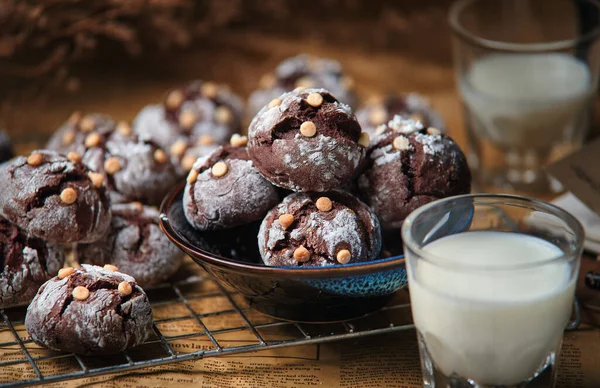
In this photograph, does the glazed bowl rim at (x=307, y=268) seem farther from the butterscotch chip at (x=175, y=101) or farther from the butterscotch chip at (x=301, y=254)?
the butterscotch chip at (x=175, y=101)

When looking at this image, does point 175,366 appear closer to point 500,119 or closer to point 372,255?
point 372,255

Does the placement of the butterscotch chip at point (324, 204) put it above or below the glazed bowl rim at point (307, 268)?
above

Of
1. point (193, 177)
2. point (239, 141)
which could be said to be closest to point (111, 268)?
point (193, 177)

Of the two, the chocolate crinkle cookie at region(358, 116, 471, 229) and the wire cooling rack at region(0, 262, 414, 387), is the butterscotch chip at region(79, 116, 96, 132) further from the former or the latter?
the chocolate crinkle cookie at region(358, 116, 471, 229)

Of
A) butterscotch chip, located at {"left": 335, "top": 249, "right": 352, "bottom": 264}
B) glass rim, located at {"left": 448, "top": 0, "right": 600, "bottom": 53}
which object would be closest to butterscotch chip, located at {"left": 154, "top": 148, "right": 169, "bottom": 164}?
butterscotch chip, located at {"left": 335, "top": 249, "right": 352, "bottom": 264}

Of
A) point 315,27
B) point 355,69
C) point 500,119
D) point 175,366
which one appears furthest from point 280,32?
point 175,366

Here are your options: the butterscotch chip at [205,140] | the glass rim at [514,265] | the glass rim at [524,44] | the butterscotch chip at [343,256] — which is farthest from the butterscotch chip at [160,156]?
the glass rim at [524,44]
